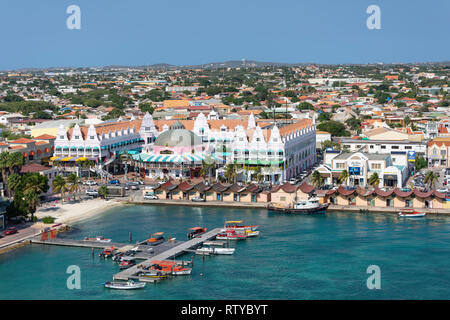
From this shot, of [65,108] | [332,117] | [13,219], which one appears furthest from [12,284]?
[65,108]

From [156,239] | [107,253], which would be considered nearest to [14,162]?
[156,239]

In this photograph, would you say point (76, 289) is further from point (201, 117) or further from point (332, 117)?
point (332, 117)

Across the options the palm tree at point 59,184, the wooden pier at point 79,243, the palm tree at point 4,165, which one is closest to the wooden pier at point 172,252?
the wooden pier at point 79,243

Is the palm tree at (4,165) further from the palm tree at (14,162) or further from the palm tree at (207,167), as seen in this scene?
the palm tree at (207,167)

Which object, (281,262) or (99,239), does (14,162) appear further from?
(281,262)

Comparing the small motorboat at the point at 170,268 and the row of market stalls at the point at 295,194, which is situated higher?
the row of market stalls at the point at 295,194

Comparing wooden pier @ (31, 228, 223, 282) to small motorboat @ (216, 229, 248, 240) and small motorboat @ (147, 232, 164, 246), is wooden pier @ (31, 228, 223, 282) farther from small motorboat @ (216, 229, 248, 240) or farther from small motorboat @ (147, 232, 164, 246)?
small motorboat @ (216, 229, 248, 240)

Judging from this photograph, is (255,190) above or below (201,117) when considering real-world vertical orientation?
below
